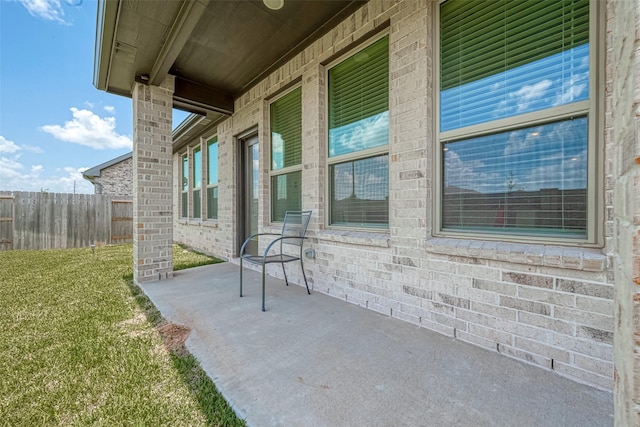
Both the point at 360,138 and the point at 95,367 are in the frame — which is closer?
the point at 95,367

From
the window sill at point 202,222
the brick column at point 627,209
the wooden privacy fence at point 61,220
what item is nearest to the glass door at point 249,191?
the window sill at point 202,222

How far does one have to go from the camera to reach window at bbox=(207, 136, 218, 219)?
19.8ft

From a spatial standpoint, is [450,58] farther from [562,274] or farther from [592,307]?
[592,307]

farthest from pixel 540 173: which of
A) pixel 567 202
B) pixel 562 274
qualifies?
pixel 562 274

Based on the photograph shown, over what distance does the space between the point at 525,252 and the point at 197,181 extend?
23.1ft

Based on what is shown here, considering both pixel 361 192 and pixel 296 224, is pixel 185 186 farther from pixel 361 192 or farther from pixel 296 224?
pixel 361 192

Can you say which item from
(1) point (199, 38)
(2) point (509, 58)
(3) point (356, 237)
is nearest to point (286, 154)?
(1) point (199, 38)

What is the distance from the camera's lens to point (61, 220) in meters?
7.43

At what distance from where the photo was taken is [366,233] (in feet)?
9.27

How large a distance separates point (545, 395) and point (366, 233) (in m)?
1.73

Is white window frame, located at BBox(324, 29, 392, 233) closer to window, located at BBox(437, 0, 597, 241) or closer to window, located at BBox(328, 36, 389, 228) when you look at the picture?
window, located at BBox(328, 36, 389, 228)

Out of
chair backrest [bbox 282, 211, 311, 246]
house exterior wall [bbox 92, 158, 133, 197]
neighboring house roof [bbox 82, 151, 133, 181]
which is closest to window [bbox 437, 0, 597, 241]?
chair backrest [bbox 282, 211, 311, 246]

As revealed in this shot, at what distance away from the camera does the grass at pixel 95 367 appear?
1.38 m

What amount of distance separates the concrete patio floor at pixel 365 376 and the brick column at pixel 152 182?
64.8 inches
